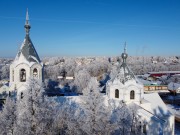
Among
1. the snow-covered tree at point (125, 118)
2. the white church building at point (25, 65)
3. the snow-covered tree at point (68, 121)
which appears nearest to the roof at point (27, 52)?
the white church building at point (25, 65)

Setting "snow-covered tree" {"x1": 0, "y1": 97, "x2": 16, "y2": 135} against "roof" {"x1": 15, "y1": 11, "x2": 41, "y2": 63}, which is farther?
"roof" {"x1": 15, "y1": 11, "x2": 41, "y2": 63}

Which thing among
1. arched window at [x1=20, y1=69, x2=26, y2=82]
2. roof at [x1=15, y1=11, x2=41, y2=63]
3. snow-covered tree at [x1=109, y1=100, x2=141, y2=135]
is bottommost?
snow-covered tree at [x1=109, y1=100, x2=141, y2=135]

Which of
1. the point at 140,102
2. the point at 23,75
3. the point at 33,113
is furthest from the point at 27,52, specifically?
the point at 140,102

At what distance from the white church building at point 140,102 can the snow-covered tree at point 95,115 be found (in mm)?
3713

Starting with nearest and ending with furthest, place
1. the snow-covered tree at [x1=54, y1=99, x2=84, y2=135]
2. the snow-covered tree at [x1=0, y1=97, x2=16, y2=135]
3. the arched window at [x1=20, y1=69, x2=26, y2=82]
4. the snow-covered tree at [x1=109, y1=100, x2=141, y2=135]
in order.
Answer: the snow-covered tree at [x1=54, y1=99, x2=84, y2=135]
the snow-covered tree at [x1=0, y1=97, x2=16, y2=135]
the snow-covered tree at [x1=109, y1=100, x2=141, y2=135]
the arched window at [x1=20, y1=69, x2=26, y2=82]

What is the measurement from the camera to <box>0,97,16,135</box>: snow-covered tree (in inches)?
512

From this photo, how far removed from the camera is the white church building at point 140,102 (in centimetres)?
1627

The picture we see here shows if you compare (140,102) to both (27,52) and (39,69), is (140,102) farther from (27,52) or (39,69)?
(27,52)

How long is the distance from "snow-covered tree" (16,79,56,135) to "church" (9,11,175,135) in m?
4.09

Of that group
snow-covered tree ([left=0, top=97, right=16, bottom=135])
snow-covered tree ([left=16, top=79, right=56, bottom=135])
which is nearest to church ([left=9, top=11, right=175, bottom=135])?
snow-covered tree ([left=0, top=97, right=16, bottom=135])

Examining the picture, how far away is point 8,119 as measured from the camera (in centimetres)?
1411

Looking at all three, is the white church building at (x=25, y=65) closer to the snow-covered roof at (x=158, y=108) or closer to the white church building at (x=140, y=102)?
the white church building at (x=140, y=102)

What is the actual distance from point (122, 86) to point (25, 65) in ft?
22.7

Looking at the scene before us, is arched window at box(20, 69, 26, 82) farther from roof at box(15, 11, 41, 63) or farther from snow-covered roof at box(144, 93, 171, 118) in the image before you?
snow-covered roof at box(144, 93, 171, 118)
